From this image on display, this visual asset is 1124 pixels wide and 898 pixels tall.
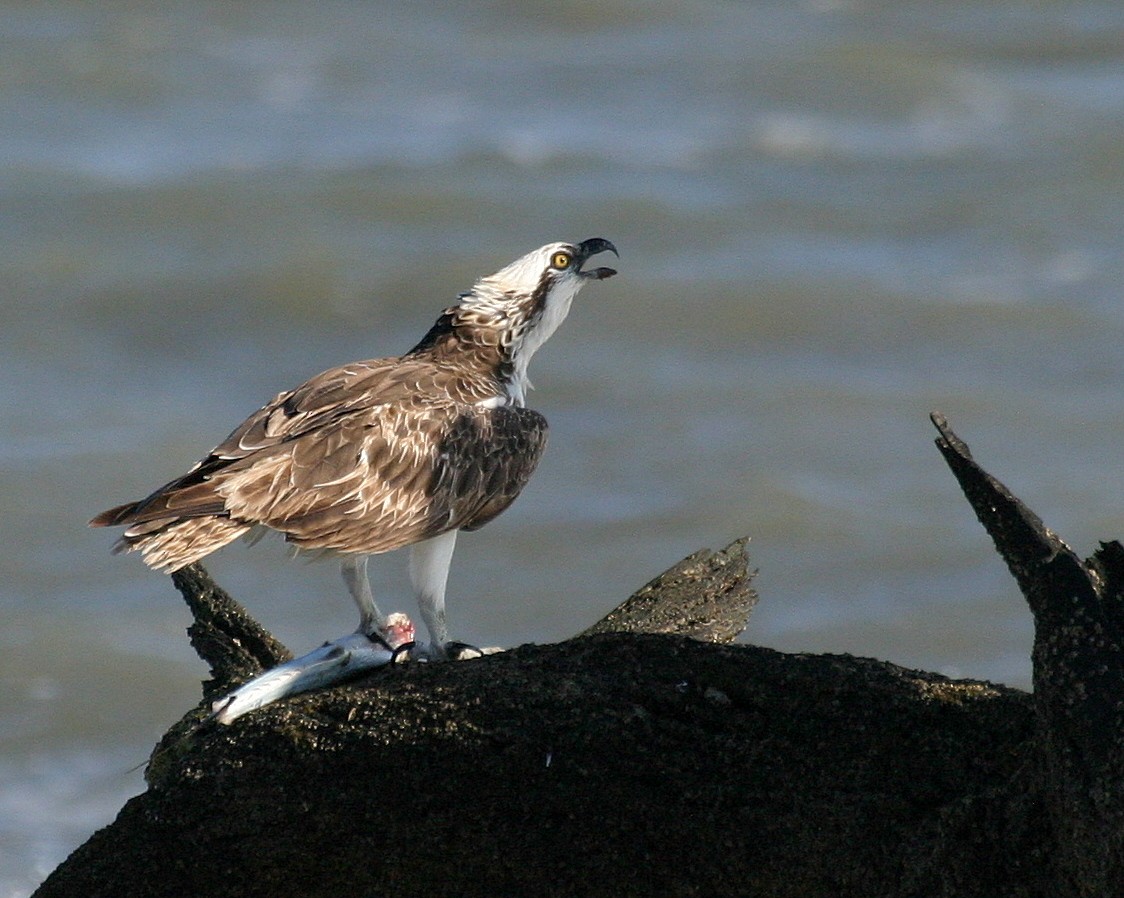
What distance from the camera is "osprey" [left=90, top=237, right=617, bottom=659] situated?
6.09m

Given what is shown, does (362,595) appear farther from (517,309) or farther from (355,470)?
(517,309)

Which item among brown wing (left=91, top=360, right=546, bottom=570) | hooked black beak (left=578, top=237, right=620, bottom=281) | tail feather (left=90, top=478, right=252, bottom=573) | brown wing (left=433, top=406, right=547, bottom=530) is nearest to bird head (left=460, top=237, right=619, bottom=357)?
hooked black beak (left=578, top=237, right=620, bottom=281)

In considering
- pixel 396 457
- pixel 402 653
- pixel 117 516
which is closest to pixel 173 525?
pixel 117 516

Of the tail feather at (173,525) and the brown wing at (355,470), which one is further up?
the brown wing at (355,470)

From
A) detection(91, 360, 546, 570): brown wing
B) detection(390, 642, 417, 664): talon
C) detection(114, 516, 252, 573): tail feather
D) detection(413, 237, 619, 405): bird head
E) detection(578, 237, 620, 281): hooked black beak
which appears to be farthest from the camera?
detection(578, 237, 620, 281): hooked black beak

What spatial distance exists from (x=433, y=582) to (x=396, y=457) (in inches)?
17.7

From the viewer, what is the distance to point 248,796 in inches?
177

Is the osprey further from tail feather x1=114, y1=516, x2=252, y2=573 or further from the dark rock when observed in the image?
the dark rock

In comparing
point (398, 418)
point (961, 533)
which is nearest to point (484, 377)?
point (398, 418)

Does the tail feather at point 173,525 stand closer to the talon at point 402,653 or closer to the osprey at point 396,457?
the osprey at point 396,457

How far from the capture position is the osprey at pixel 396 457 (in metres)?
6.09

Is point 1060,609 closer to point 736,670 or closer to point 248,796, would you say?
point 736,670

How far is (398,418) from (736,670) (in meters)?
2.78

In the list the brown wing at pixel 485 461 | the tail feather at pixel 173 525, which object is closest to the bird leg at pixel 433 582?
the brown wing at pixel 485 461
